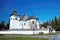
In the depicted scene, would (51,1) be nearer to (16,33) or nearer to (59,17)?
(59,17)

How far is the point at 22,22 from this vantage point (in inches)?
255

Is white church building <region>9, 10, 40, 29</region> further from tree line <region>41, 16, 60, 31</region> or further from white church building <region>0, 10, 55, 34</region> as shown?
tree line <region>41, 16, 60, 31</region>

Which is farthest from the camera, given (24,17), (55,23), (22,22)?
(22,22)

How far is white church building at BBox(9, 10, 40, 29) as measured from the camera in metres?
6.29

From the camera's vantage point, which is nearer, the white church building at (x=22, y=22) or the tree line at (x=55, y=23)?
the tree line at (x=55, y=23)

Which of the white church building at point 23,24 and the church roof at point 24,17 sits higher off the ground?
the church roof at point 24,17

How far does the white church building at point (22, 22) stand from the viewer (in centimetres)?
629

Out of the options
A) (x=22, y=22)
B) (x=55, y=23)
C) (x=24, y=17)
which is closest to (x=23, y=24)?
(x=22, y=22)

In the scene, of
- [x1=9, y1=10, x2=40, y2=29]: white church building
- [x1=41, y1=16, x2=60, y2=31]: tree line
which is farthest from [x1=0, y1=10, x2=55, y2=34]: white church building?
[x1=41, y1=16, x2=60, y2=31]: tree line

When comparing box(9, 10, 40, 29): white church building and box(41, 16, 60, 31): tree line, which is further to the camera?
box(9, 10, 40, 29): white church building

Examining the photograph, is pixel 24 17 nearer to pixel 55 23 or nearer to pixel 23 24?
pixel 23 24

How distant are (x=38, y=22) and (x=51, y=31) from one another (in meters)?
0.62

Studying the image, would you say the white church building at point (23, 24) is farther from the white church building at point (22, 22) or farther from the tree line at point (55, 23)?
the tree line at point (55, 23)

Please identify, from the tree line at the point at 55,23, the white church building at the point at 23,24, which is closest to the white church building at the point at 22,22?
the white church building at the point at 23,24
